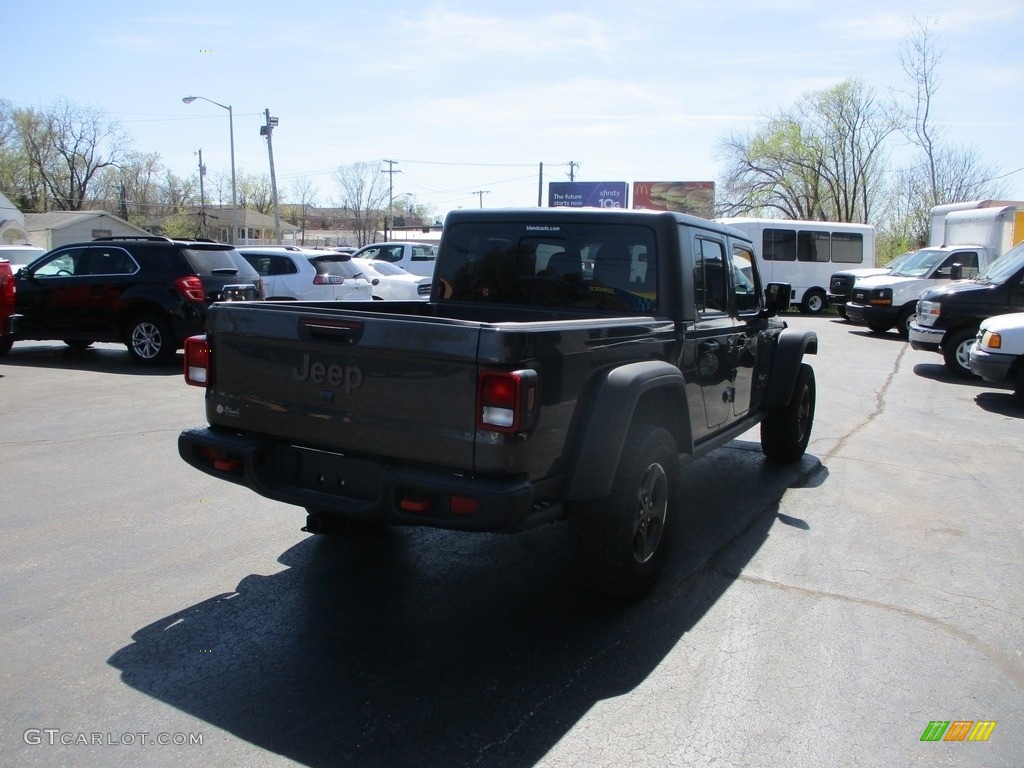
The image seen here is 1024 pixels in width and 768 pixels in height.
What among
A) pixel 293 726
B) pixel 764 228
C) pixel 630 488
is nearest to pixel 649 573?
pixel 630 488

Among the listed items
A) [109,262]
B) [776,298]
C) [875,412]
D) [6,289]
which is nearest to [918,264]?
[875,412]

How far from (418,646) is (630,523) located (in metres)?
1.08

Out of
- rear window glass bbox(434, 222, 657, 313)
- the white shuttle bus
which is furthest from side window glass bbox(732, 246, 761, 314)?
the white shuttle bus

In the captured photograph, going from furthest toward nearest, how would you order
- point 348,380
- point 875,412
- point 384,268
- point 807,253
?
point 807,253 → point 384,268 → point 875,412 → point 348,380

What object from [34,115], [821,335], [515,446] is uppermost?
[34,115]

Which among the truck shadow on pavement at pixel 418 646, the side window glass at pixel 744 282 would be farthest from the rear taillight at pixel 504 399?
the side window glass at pixel 744 282

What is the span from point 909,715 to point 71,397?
895cm

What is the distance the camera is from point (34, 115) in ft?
218

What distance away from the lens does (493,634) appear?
385 cm

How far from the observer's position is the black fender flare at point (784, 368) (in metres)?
6.54

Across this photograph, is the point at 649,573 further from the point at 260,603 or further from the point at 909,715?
the point at 260,603

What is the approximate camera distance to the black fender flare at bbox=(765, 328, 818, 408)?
6539 millimetres

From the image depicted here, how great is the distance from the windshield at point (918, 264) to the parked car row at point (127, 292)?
14.0 metres

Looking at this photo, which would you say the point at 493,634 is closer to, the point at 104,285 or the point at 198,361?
the point at 198,361
